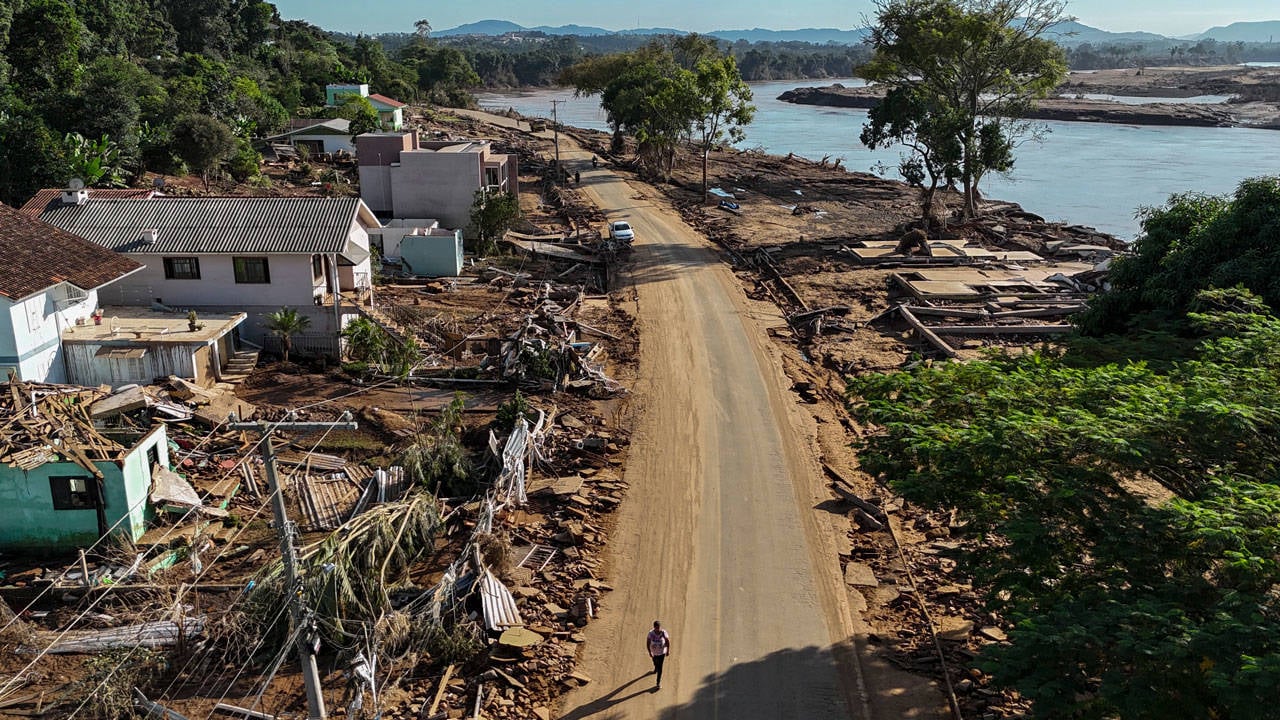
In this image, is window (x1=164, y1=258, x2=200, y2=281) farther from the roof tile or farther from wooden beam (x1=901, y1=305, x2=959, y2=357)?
wooden beam (x1=901, y1=305, x2=959, y2=357)

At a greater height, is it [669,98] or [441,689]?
[669,98]

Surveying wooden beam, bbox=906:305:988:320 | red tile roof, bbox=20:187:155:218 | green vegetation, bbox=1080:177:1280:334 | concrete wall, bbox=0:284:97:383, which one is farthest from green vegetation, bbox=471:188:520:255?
green vegetation, bbox=1080:177:1280:334

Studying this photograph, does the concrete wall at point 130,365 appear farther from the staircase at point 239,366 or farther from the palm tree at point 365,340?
the palm tree at point 365,340

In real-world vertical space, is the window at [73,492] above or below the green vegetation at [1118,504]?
below

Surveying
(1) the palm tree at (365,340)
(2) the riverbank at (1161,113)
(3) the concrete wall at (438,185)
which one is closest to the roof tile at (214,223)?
(1) the palm tree at (365,340)

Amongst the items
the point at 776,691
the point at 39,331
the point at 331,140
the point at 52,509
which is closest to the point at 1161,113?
the point at 331,140

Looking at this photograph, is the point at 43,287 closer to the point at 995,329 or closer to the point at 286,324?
the point at 286,324

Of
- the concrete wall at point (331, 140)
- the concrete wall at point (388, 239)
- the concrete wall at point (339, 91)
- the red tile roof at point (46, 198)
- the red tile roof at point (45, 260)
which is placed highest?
the concrete wall at point (339, 91)
